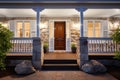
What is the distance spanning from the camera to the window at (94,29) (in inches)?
488

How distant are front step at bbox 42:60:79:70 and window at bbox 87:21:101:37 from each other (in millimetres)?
4040

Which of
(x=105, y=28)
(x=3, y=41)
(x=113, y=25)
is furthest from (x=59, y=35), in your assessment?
(x=3, y=41)

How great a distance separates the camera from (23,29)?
1230 centimetres

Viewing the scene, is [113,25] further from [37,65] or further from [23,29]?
[37,65]

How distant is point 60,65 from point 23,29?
5.07m

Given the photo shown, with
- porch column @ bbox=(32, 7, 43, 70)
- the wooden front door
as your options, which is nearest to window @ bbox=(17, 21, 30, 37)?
the wooden front door

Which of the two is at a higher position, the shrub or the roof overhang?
the roof overhang

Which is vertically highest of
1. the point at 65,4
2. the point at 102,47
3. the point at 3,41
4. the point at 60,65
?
the point at 65,4

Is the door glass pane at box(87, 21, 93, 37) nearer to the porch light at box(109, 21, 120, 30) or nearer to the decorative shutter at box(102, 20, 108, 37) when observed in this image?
the decorative shutter at box(102, 20, 108, 37)

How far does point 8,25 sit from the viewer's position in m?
12.3

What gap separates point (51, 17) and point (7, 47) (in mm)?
5416

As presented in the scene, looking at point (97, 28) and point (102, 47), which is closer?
point (102, 47)

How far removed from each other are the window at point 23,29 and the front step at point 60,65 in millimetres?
4099

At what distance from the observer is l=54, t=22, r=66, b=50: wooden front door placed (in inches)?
492
